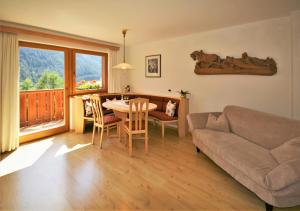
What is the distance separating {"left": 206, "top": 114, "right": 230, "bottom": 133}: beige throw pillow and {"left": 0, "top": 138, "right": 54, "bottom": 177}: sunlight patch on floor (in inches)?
121

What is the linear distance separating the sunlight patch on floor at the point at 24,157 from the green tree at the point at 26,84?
1293 millimetres

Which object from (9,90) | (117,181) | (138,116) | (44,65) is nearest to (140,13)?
(138,116)

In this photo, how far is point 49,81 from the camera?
15.0ft

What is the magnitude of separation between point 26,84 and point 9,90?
762 mm

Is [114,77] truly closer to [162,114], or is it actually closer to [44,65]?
[44,65]

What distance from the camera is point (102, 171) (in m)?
2.78

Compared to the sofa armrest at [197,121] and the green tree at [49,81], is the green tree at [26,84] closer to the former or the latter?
the green tree at [49,81]

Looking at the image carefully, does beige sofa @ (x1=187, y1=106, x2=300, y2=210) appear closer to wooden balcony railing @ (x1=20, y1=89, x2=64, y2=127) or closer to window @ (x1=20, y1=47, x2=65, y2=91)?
window @ (x1=20, y1=47, x2=65, y2=91)

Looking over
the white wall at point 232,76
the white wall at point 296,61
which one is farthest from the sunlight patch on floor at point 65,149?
the white wall at point 296,61

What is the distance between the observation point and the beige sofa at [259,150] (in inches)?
70.4

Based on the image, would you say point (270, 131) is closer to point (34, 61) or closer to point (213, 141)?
point (213, 141)

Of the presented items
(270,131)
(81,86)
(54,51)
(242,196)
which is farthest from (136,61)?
(242,196)

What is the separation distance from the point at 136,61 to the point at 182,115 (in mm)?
2525

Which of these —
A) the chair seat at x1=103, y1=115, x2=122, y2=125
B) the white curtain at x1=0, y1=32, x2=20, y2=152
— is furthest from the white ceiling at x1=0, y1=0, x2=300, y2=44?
the chair seat at x1=103, y1=115, x2=122, y2=125
